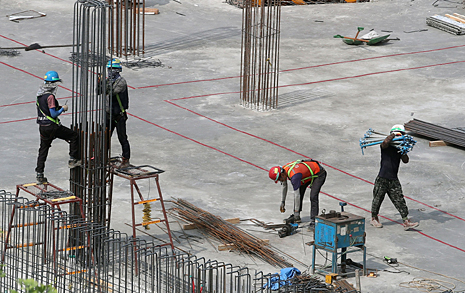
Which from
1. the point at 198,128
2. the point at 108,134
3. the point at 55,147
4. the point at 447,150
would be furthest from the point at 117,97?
the point at 447,150

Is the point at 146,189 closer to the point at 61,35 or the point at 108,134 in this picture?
the point at 108,134

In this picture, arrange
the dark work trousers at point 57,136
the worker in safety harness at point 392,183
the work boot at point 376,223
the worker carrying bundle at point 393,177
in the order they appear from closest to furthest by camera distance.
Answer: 1. the dark work trousers at point 57,136
2. the worker carrying bundle at point 393,177
3. the worker in safety harness at point 392,183
4. the work boot at point 376,223

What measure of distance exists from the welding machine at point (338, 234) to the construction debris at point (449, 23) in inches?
875

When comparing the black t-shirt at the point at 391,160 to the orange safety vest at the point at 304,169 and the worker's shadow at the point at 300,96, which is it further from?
the worker's shadow at the point at 300,96


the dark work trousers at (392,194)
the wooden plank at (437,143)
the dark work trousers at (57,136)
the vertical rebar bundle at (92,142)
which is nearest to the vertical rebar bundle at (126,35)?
the wooden plank at (437,143)

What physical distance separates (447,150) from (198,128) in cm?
670

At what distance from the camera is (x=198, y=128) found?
22766 mm

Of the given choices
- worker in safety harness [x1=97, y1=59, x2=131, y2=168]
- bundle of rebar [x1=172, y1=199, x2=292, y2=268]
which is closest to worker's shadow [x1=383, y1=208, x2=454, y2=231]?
bundle of rebar [x1=172, y1=199, x2=292, y2=268]

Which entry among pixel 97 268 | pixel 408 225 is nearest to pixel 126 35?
pixel 408 225

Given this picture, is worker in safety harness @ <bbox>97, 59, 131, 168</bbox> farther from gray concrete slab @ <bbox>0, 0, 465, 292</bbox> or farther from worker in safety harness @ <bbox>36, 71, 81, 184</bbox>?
gray concrete slab @ <bbox>0, 0, 465, 292</bbox>

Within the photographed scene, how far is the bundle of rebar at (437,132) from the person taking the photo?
2186 centimetres

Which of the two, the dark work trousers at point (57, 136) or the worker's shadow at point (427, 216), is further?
the worker's shadow at point (427, 216)

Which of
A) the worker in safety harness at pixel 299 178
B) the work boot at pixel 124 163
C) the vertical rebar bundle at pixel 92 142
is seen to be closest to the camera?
the vertical rebar bundle at pixel 92 142

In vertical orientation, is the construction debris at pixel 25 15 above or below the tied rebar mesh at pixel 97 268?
above
